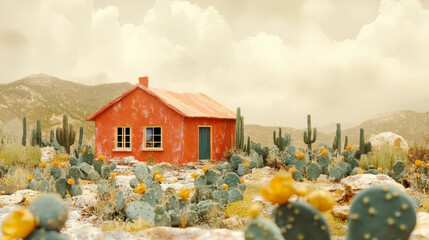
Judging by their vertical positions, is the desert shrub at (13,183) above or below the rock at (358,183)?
below

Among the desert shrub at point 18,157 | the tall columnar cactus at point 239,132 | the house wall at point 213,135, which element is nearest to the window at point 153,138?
the house wall at point 213,135

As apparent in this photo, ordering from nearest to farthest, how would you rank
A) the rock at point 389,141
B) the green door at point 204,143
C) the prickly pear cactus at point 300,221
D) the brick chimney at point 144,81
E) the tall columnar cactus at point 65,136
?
the prickly pear cactus at point 300,221
the green door at point 204,143
the brick chimney at point 144,81
the rock at point 389,141
the tall columnar cactus at point 65,136

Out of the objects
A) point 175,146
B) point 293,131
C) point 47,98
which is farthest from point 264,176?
point 47,98

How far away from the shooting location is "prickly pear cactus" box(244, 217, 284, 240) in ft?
6.68

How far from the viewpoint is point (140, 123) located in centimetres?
1486

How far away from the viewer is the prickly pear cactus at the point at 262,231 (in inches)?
80.2

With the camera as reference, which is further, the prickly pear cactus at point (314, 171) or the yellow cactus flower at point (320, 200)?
the prickly pear cactus at point (314, 171)

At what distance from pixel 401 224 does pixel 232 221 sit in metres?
3.15

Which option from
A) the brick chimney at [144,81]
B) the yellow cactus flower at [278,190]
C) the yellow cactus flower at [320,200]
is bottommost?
the yellow cactus flower at [320,200]

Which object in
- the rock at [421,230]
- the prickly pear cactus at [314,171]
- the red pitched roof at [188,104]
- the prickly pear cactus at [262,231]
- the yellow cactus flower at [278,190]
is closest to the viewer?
the prickly pear cactus at [262,231]

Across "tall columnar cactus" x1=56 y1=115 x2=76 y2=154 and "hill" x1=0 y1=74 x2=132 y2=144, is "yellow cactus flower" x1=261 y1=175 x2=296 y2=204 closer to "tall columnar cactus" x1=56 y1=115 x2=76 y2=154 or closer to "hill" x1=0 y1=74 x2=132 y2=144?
"tall columnar cactus" x1=56 y1=115 x2=76 y2=154

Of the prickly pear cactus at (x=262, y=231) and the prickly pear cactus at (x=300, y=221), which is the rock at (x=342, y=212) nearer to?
the prickly pear cactus at (x=300, y=221)

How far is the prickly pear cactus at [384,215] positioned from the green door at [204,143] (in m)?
12.6

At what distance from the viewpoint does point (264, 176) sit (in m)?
10.5
